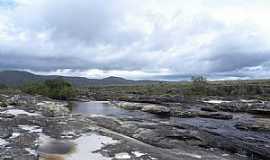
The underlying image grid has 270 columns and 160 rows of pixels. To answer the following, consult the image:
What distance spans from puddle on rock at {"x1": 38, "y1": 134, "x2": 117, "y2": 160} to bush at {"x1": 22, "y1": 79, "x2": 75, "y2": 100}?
69156 millimetres

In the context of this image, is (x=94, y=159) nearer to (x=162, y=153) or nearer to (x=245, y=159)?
(x=162, y=153)

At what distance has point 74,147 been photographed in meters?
27.7

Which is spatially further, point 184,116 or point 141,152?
point 184,116

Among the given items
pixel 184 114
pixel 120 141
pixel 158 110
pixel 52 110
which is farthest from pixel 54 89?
pixel 120 141

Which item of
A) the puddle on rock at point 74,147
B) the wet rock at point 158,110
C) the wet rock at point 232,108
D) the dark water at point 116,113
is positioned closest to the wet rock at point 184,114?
the wet rock at point 158,110

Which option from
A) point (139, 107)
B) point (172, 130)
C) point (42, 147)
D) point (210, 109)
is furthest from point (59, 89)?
point (42, 147)

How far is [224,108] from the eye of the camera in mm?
70625

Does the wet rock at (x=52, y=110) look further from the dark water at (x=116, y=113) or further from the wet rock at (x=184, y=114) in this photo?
the wet rock at (x=184, y=114)

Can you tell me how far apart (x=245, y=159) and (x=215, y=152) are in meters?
2.83

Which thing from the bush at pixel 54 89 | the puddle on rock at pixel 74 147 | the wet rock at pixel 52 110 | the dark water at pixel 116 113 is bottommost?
the dark water at pixel 116 113

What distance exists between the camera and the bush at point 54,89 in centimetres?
9888

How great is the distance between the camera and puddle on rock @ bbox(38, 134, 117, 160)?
24.5 metres

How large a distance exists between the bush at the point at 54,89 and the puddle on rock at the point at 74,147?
227ft

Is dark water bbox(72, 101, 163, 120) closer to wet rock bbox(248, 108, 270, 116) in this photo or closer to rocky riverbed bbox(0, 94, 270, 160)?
rocky riverbed bbox(0, 94, 270, 160)
